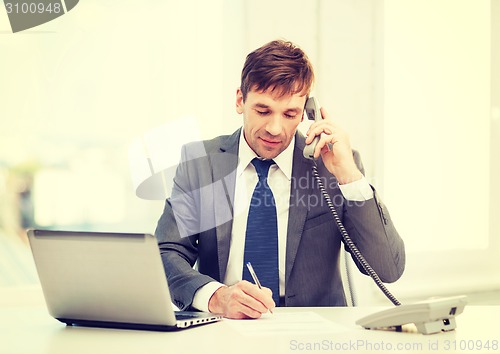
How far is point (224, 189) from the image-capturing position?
6.70 feet

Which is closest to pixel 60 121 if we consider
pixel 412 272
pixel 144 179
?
pixel 144 179

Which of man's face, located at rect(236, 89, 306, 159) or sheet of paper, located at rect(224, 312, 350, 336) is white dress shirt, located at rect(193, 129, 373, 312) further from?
sheet of paper, located at rect(224, 312, 350, 336)

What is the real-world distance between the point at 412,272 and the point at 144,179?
1326 millimetres

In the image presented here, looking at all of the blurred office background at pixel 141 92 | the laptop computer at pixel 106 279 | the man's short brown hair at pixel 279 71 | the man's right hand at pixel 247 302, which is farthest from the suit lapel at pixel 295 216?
the blurred office background at pixel 141 92

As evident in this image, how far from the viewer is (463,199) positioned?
3.37 metres

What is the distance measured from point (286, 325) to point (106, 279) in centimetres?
37

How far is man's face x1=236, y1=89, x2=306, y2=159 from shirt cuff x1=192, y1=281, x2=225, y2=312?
566mm

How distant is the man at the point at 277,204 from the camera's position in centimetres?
185

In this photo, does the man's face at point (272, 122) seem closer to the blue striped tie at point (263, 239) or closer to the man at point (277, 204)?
the man at point (277, 204)

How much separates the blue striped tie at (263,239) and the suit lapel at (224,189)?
0.06m

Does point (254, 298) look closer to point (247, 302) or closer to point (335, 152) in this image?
point (247, 302)

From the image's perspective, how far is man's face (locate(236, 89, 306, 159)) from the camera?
6.82 ft

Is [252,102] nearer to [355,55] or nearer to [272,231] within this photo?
[272,231]

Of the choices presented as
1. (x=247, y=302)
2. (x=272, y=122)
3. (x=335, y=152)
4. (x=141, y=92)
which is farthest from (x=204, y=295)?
(x=141, y=92)
